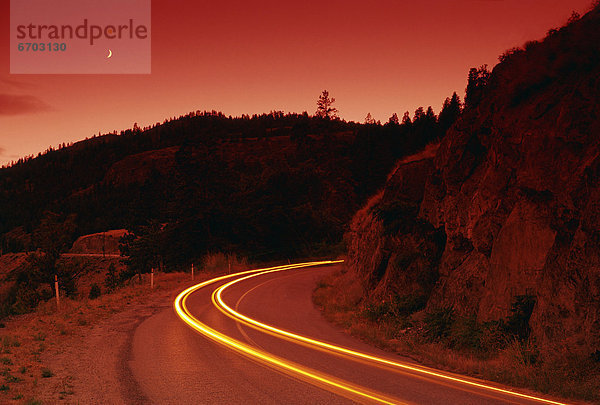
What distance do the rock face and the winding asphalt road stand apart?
2.89 meters

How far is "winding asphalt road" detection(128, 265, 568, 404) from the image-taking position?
7.94 meters

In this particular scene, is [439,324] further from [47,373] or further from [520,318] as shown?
[47,373]

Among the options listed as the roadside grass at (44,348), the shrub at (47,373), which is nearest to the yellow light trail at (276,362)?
the roadside grass at (44,348)

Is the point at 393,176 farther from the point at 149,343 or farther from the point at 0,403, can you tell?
the point at 0,403

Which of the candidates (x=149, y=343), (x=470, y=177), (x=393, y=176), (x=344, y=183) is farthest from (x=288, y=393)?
(x=344, y=183)

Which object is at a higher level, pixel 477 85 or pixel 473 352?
pixel 477 85

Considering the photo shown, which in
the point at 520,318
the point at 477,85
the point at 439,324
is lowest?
the point at 439,324

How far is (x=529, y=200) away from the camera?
12.3m

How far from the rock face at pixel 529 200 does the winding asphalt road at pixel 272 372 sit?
2.89 metres

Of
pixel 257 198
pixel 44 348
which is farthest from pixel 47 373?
pixel 257 198

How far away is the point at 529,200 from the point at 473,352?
13.8ft

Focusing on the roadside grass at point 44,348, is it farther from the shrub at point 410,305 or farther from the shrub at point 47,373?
the shrub at point 410,305

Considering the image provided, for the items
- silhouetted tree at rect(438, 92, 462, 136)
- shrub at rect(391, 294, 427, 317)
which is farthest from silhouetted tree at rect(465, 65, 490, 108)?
silhouetted tree at rect(438, 92, 462, 136)

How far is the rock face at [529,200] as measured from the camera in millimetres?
9828
